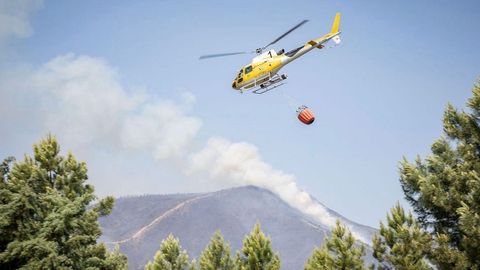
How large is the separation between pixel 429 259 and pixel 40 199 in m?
20.7

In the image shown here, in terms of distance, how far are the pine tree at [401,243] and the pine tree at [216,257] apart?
420 inches

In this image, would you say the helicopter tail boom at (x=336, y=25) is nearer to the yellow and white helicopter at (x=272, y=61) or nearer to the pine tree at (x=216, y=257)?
the yellow and white helicopter at (x=272, y=61)

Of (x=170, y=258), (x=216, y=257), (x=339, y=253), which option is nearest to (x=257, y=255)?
(x=216, y=257)

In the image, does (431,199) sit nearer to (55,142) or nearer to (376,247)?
(376,247)

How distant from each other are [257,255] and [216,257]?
4.18 meters

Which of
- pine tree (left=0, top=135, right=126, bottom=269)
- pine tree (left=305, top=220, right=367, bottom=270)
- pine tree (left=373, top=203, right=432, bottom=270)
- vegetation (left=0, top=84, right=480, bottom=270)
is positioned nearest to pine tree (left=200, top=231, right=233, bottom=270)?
vegetation (left=0, top=84, right=480, bottom=270)

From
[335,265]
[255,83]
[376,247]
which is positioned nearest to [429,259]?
[376,247]

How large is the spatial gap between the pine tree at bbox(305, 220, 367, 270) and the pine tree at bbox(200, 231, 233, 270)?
21.6ft

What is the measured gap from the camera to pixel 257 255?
29719 millimetres

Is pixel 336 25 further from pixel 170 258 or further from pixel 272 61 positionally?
pixel 170 258

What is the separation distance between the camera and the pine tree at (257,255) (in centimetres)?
2958

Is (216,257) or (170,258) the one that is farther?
(170,258)

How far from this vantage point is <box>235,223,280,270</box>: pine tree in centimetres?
2958

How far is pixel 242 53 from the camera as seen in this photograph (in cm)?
2847
